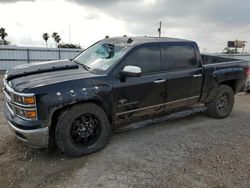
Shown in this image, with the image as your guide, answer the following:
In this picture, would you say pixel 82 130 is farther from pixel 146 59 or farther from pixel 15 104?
pixel 146 59

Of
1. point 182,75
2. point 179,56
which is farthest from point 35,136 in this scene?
point 179,56

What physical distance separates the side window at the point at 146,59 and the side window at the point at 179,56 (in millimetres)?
236

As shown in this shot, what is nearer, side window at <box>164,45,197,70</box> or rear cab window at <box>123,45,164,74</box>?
rear cab window at <box>123,45,164,74</box>

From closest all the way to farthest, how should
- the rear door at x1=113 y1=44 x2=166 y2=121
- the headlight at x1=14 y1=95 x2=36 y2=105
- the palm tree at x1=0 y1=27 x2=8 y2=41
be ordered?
the headlight at x1=14 y1=95 x2=36 y2=105 < the rear door at x1=113 y1=44 x2=166 y2=121 < the palm tree at x1=0 y1=27 x2=8 y2=41

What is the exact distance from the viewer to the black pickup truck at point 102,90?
3873 millimetres

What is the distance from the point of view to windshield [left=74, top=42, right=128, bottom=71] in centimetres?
467

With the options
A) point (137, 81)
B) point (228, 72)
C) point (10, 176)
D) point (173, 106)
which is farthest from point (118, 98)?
point (228, 72)

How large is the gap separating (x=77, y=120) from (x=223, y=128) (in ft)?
10.7

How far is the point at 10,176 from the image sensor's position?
3.70 meters

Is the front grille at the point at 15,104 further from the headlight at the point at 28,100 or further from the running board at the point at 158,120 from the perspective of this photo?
the running board at the point at 158,120

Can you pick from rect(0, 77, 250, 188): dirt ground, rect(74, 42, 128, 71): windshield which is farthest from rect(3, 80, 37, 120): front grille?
rect(74, 42, 128, 71): windshield

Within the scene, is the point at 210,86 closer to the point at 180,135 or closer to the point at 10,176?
the point at 180,135

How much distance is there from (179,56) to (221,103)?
1818 mm

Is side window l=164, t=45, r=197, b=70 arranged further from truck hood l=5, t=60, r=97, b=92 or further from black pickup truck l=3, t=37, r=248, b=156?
truck hood l=5, t=60, r=97, b=92
